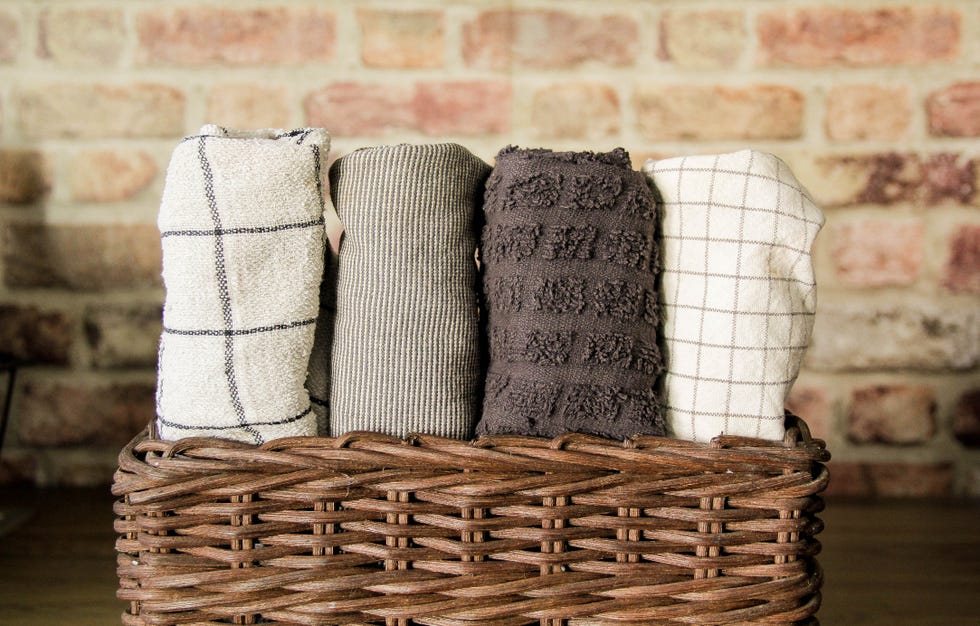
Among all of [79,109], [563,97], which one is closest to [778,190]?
[563,97]

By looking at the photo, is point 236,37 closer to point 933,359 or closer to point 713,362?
point 713,362

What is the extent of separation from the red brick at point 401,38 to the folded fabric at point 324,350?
434 millimetres

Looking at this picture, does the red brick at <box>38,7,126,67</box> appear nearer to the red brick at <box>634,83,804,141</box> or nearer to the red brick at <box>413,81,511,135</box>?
the red brick at <box>413,81,511,135</box>

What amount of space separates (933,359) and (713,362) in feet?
1.93

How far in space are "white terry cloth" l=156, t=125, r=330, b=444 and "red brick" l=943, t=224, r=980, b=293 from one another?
825 mm

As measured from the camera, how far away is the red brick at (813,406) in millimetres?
1035

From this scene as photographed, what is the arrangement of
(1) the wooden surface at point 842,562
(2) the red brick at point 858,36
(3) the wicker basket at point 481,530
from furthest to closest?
(2) the red brick at point 858,36 → (1) the wooden surface at point 842,562 → (3) the wicker basket at point 481,530

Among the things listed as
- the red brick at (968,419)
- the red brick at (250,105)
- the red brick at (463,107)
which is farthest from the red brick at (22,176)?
the red brick at (968,419)

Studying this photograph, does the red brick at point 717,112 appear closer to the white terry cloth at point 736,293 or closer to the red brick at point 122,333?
the white terry cloth at point 736,293

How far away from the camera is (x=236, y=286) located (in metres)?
0.57

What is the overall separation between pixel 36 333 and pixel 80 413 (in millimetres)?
A: 117

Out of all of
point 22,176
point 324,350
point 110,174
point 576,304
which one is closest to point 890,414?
point 576,304

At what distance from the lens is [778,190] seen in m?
0.59

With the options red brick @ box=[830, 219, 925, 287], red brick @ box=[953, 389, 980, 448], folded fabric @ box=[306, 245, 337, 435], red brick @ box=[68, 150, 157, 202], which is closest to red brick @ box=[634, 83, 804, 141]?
red brick @ box=[830, 219, 925, 287]
